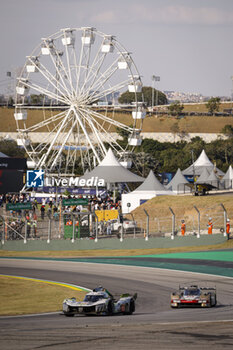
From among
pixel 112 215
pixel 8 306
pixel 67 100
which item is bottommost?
pixel 8 306

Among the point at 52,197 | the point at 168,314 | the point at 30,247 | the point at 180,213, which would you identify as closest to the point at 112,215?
the point at 30,247

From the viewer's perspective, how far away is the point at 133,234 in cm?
4097

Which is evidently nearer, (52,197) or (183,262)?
(183,262)

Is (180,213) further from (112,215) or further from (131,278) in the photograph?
(131,278)

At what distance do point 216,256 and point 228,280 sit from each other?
7935 millimetres

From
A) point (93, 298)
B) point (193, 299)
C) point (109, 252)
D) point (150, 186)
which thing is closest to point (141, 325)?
point (93, 298)

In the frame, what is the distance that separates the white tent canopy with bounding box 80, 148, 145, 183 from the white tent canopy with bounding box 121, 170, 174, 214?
15.9 ft

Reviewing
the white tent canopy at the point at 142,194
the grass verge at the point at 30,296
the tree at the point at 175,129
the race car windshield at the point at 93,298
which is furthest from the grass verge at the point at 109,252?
the tree at the point at 175,129

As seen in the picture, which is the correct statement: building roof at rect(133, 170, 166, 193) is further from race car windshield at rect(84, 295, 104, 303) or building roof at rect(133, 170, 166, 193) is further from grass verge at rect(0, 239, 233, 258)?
race car windshield at rect(84, 295, 104, 303)

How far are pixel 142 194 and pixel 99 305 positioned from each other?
3718 cm

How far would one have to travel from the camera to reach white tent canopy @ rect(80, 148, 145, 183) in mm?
61438

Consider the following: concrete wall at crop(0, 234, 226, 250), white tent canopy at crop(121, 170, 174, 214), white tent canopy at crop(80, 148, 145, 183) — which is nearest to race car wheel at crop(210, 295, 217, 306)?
concrete wall at crop(0, 234, 226, 250)

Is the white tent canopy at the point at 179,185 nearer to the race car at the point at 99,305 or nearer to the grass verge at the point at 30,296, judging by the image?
the grass verge at the point at 30,296

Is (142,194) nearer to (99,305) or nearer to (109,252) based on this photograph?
(109,252)
